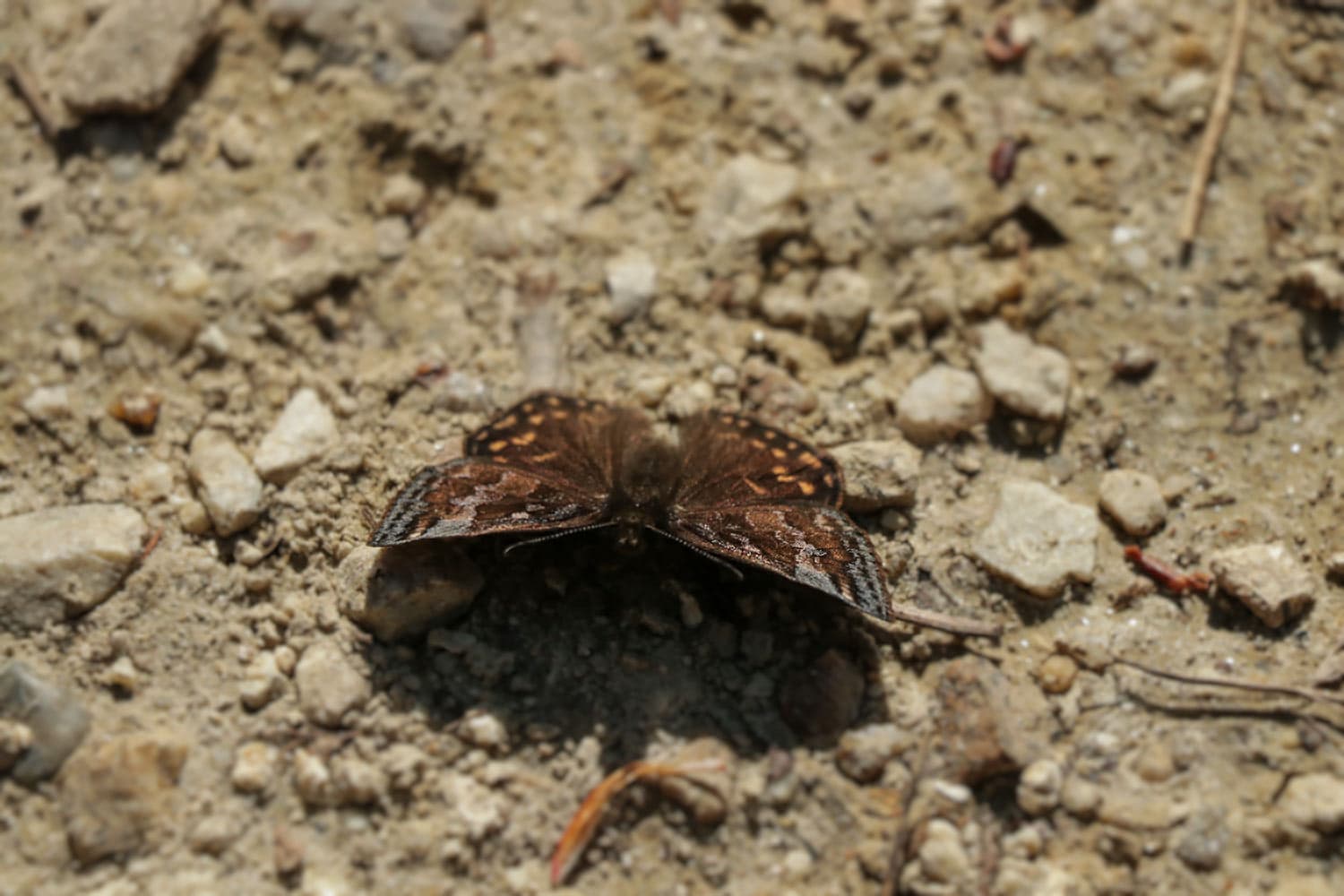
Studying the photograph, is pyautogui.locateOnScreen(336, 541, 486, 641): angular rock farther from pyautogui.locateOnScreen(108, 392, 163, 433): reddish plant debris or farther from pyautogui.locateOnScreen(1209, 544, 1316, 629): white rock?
pyautogui.locateOnScreen(1209, 544, 1316, 629): white rock

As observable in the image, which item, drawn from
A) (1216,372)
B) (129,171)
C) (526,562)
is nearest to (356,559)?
(526,562)

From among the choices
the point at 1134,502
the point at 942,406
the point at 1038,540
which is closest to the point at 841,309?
the point at 942,406

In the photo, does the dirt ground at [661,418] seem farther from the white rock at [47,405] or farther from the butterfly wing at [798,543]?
the butterfly wing at [798,543]

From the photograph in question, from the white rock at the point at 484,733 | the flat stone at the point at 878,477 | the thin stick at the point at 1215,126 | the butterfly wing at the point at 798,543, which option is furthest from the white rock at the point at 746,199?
the white rock at the point at 484,733

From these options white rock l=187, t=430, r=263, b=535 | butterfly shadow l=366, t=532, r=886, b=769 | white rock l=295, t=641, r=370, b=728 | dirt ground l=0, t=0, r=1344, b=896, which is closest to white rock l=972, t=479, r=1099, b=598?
dirt ground l=0, t=0, r=1344, b=896

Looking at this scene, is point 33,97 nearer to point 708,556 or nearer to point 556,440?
point 556,440

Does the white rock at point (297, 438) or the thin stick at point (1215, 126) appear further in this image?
the thin stick at point (1215, 126)
